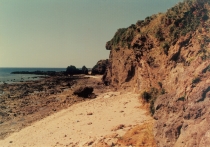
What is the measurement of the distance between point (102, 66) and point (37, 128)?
55634 millimetres

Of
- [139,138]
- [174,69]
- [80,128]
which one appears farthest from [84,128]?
[174,69]

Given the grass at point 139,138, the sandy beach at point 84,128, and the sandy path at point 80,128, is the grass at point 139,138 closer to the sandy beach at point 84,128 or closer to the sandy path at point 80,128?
the sandy beach at point 84,128

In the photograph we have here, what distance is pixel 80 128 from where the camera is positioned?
13453mm

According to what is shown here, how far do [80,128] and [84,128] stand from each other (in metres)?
0.31

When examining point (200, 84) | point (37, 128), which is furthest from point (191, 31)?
point (37, 128)

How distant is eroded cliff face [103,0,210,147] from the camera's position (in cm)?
650

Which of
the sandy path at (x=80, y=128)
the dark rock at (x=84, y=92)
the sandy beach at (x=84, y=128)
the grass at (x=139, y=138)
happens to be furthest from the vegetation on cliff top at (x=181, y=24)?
the dark rock at (x=84, y=92)

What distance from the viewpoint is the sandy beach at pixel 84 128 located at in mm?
11289

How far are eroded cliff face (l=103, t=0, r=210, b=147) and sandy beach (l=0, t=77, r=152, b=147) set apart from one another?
1806mm

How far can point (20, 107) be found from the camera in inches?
910

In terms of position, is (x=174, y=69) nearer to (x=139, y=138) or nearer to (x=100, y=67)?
(x=139, y=138)

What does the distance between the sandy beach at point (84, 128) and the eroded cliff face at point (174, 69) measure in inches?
71.1

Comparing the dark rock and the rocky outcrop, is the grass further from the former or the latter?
the rocky outcrop

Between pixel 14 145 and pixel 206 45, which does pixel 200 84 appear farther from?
pixel 14 145
